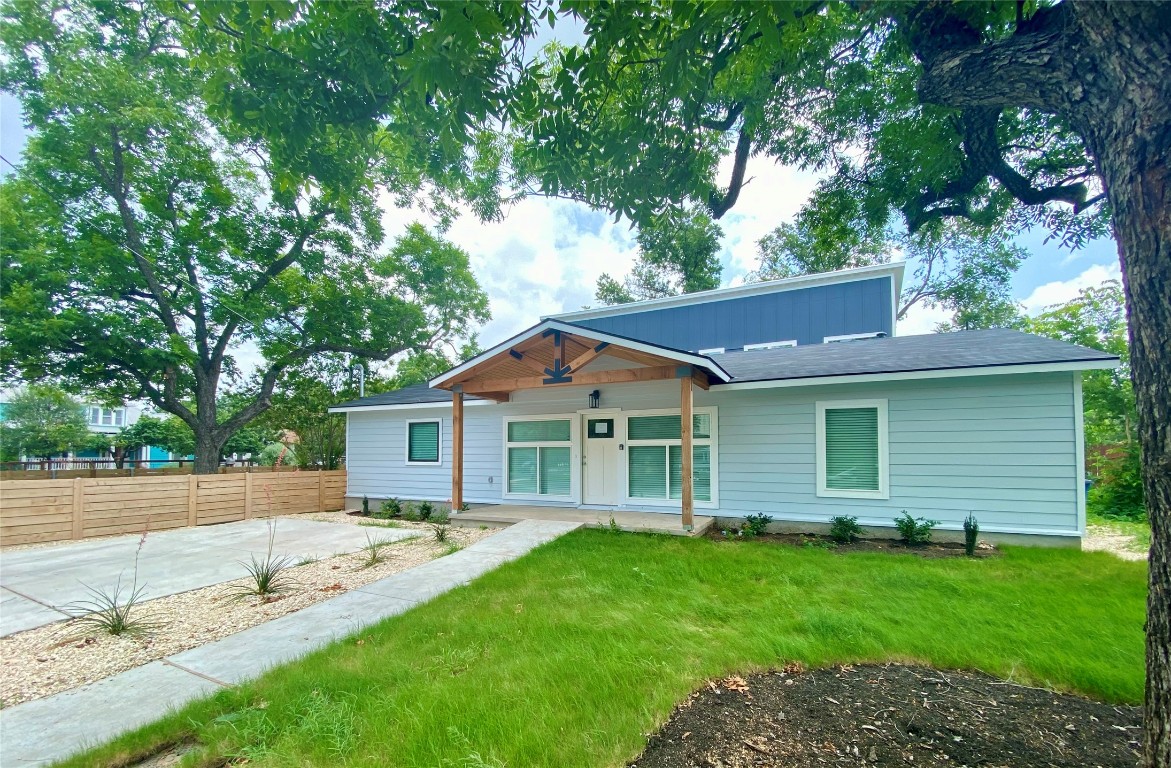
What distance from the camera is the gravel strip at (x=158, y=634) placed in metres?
3.41

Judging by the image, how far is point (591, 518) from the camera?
827 centimetres

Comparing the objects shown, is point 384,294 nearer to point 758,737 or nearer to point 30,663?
point 30,663

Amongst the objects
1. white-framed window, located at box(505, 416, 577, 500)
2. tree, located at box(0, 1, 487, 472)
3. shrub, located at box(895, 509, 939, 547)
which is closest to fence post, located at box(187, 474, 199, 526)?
tree, located at box(0, 1, 487, 472)

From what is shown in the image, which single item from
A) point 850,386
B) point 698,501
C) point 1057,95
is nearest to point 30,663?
point 1057,95

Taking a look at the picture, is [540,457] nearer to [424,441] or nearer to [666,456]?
[666,456]

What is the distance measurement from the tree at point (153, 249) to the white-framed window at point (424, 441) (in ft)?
16.4

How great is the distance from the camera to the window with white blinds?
36.7 ft

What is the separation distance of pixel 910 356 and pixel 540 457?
6.97 metres

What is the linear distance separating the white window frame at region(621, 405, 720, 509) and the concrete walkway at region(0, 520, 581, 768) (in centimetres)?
420

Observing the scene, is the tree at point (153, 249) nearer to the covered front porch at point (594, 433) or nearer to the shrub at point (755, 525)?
the covered front porch at point (594, 433)

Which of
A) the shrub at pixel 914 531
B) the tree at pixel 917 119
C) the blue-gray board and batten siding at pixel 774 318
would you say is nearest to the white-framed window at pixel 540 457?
the blue-gray board and batten siding at pixel 774 318

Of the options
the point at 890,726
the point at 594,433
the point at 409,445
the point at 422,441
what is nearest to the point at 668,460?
the point at 594,433

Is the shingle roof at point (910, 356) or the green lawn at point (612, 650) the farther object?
the shingle roof at point (910, 356)

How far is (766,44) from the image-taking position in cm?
249
